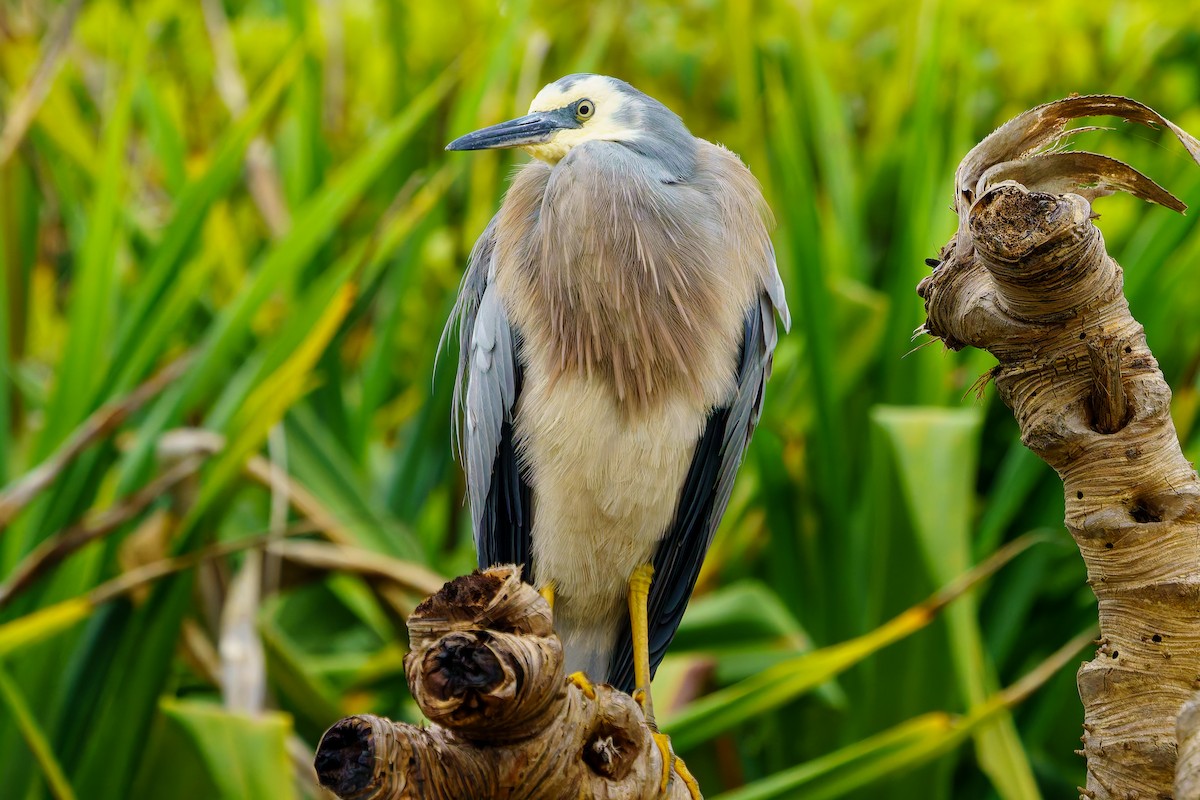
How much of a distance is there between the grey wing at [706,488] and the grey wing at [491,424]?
9.8 inches

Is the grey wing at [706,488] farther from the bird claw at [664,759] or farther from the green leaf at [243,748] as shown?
the green leaf at [243,748]

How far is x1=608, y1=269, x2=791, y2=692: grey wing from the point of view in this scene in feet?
6.53

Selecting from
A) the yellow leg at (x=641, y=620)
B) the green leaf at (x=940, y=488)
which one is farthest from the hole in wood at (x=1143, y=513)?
the green leaf at (x=940, y=488)

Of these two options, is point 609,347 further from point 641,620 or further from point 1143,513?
point 1143,513

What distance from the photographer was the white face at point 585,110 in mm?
1985

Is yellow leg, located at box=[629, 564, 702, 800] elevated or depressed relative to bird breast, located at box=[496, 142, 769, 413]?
depressed

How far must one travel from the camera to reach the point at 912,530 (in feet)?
8.21

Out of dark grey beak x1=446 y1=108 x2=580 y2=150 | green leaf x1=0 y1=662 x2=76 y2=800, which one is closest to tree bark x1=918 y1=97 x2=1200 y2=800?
dark grey beak x1=446 y1=108 x2=580 y2=150

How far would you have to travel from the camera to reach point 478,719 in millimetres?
1005

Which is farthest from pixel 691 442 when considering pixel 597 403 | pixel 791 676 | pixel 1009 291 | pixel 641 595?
pixel 1009 291

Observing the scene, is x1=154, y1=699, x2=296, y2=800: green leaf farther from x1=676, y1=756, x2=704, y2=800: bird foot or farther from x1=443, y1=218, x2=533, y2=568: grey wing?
x1=676, y1=756, x2=704, y2=800: bird foot

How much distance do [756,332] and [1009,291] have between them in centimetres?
95

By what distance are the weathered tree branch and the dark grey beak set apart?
96 cm

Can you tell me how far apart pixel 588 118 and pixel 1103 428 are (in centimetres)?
115
